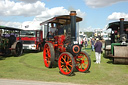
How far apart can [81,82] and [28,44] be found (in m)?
9.34

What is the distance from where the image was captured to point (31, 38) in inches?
523

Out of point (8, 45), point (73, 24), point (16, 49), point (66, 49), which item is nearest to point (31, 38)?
point (16, 49)

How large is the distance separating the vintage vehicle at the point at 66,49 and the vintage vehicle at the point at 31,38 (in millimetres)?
5970

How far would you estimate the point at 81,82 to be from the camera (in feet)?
15.0

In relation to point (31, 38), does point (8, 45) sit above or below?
below

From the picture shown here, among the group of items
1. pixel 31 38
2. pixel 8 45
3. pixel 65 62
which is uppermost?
pixel 31 38

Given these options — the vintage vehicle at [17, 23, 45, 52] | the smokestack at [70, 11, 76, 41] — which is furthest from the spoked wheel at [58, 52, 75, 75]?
the vintage vehicle at [17, 23, 45, 52]

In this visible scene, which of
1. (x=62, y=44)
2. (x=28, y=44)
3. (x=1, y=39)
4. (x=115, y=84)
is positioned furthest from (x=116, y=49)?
(x=28, y=44)

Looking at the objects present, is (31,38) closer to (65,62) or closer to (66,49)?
(66,49)

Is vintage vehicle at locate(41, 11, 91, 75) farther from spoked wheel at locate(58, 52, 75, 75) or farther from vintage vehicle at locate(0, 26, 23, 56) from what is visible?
vintage vehicle at locate(0, 26, 23, 56)

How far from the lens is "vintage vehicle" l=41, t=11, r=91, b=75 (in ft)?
18.0

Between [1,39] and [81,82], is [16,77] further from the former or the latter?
[1,39]

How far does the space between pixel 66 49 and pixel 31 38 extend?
26.1ft

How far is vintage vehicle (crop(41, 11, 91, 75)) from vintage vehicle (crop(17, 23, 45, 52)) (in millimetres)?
5970
